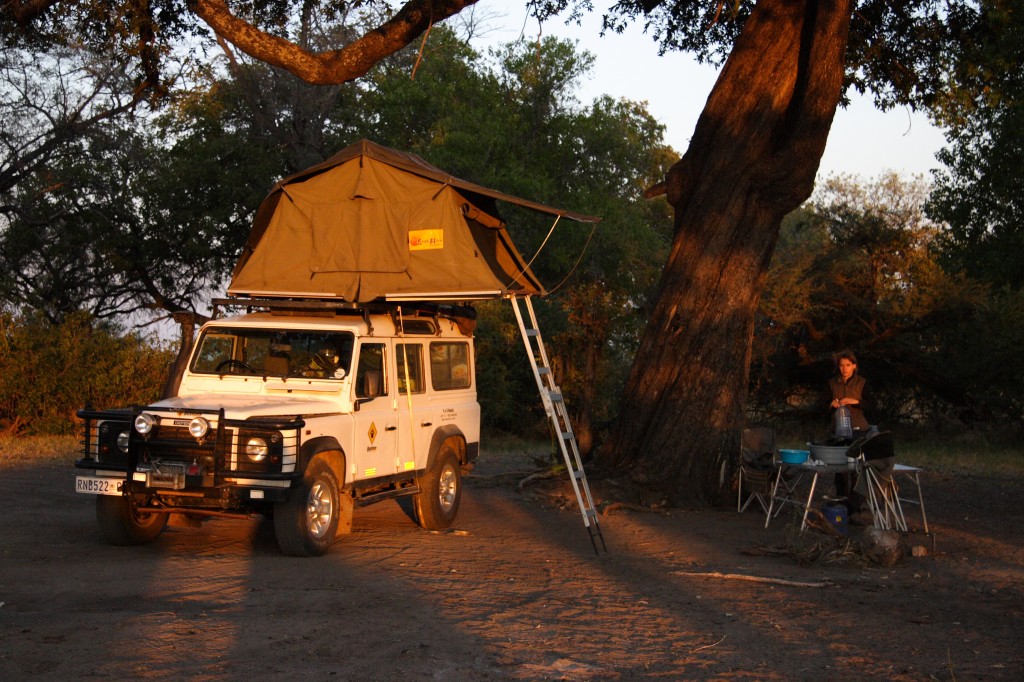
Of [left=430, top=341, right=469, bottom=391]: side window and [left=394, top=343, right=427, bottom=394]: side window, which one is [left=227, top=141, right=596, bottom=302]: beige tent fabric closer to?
[left=394, top=343, right=427, bottom=394]: side window

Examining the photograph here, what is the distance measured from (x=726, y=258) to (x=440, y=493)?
172 inches

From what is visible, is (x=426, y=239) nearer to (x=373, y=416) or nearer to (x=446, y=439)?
(x=373, y=416)

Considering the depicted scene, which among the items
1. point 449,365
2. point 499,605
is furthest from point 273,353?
point 499,605

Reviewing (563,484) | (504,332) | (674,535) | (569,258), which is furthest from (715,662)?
(569,258)

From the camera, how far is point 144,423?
Result: 28.3 feet

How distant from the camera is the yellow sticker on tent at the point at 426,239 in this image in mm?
10453

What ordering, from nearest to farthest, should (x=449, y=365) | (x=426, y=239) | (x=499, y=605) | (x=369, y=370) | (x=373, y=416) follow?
(x=499, y=605) → (x=373, y=416) → (x=369, y=370) → (x=426, y=239) → (x=449, y=365)

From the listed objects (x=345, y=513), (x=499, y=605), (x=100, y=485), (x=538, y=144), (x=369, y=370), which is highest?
(x=538, y=144)

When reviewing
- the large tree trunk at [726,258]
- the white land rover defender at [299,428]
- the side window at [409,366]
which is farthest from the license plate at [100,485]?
the large tree trunk at [726,258]

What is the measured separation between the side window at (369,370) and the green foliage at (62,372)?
11333mm

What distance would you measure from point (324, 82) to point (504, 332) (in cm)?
1030

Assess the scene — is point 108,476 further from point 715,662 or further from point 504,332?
point 504,332

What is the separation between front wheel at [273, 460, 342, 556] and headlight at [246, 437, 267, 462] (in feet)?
1.17

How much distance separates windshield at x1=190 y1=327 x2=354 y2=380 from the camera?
982 cm
